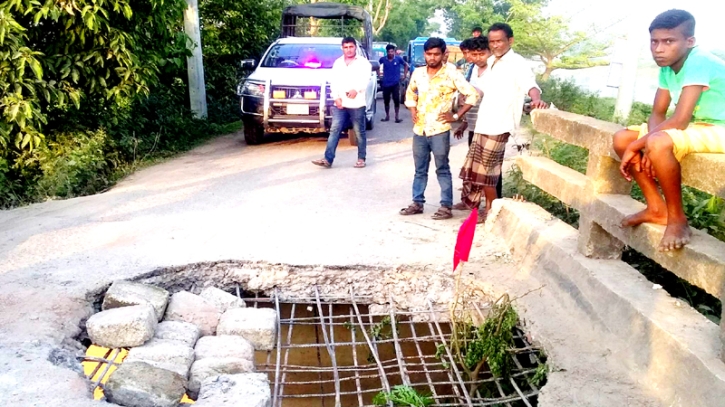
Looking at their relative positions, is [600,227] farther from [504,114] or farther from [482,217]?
[482,217]

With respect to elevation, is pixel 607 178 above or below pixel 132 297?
above

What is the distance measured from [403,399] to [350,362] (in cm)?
199

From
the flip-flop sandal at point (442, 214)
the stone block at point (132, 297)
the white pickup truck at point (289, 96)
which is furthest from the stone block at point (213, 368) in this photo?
the white pickup truck at point (289, 96)

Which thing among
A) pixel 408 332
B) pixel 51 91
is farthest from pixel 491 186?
pixel 51 91

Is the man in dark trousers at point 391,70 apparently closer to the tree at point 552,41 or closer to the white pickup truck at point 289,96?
the white pickup truck at point 289,96

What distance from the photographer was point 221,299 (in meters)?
4.19

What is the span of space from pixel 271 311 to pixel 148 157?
5.71m

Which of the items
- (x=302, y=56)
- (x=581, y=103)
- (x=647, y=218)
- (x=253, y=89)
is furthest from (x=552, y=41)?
(x=647, y=218)

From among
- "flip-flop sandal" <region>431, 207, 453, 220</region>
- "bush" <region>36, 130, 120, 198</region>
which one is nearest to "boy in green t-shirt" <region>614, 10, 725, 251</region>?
"flip-flop sandal" <region>431, 207, 453, 220</region>

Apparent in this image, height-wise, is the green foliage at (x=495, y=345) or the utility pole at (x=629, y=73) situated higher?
the utility pole at (x=629, y=73)

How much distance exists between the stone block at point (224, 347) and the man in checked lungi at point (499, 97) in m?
2.63

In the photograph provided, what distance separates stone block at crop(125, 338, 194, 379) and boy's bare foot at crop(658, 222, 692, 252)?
2536mm

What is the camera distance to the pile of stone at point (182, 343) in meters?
2.90

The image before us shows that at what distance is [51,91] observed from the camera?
715cm
